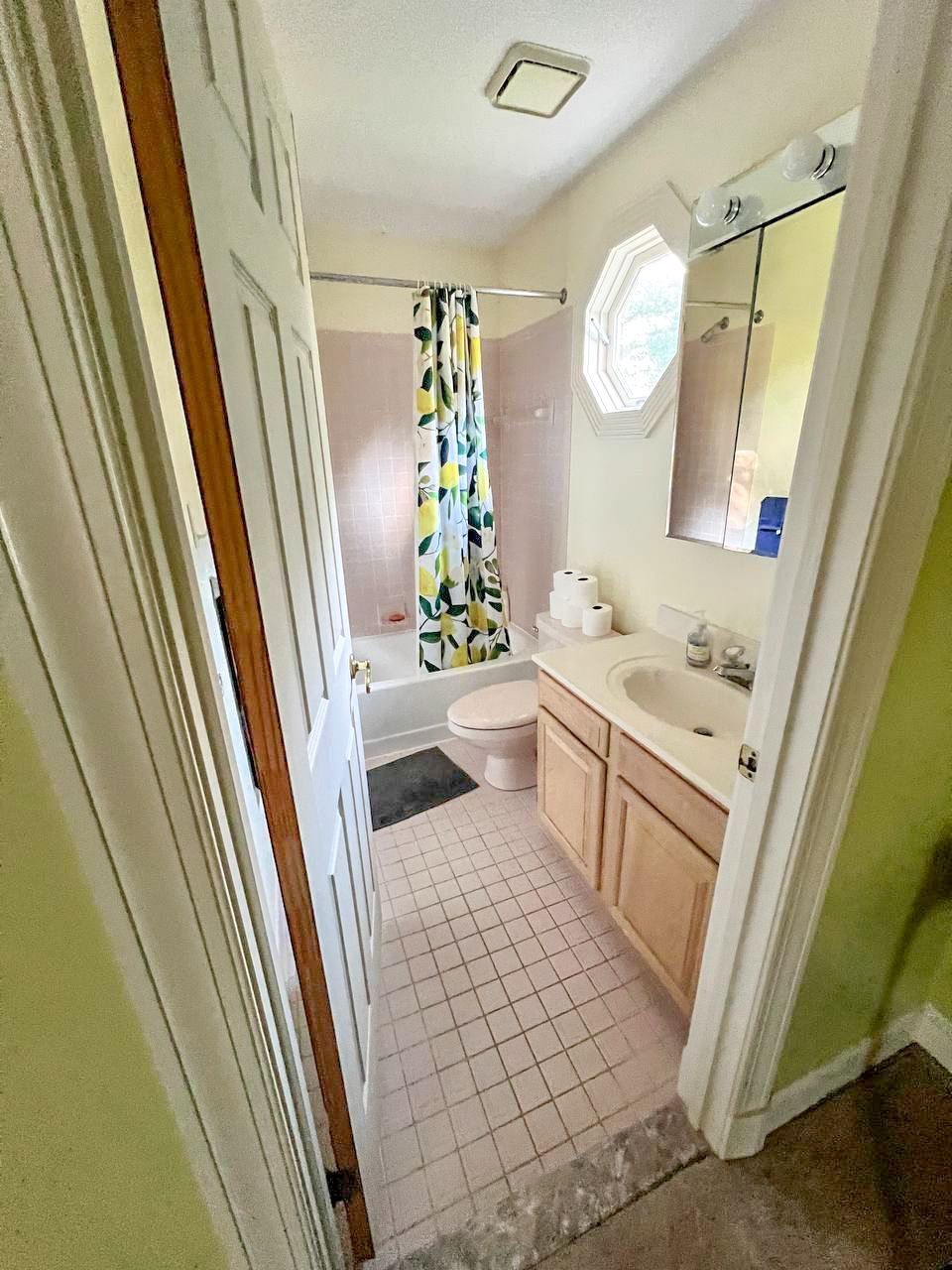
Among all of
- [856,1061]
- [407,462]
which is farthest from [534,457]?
[856,1061]

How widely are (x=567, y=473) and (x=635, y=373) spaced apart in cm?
50

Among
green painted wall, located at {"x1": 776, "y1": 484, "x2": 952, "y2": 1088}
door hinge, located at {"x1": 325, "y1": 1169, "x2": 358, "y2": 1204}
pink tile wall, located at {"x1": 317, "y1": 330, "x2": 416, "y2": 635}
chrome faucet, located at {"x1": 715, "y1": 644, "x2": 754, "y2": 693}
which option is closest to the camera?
green painted wall, located at {"x1": 776, "y1": 484, "x2": 952, "y2": 1088}

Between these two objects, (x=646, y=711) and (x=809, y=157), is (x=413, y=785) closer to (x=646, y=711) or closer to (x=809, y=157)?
(x=646, y=711)

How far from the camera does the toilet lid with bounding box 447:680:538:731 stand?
6.95 feet

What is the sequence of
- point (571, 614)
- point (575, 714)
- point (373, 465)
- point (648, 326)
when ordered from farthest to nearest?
point (373, 465) → point (571, 614) → point (648, 326) → point (575, 714)

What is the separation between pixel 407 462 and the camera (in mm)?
2988

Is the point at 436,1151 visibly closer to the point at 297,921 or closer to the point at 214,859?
the point at 297,921

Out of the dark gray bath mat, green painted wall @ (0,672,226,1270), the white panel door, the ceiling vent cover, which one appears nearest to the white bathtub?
the dark gray bath mat

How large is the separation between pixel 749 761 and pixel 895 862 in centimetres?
43

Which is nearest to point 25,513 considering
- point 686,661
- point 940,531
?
point 940,531

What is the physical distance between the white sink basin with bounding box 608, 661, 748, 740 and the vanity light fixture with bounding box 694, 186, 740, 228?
1292 mm

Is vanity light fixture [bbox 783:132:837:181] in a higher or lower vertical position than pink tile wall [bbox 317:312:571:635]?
higher

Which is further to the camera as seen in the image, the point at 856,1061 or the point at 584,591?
the point at 584,591

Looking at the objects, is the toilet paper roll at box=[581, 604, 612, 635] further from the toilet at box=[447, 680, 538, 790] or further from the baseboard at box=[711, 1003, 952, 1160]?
the baseboard at box=[711, 1003, 952, 1160]
